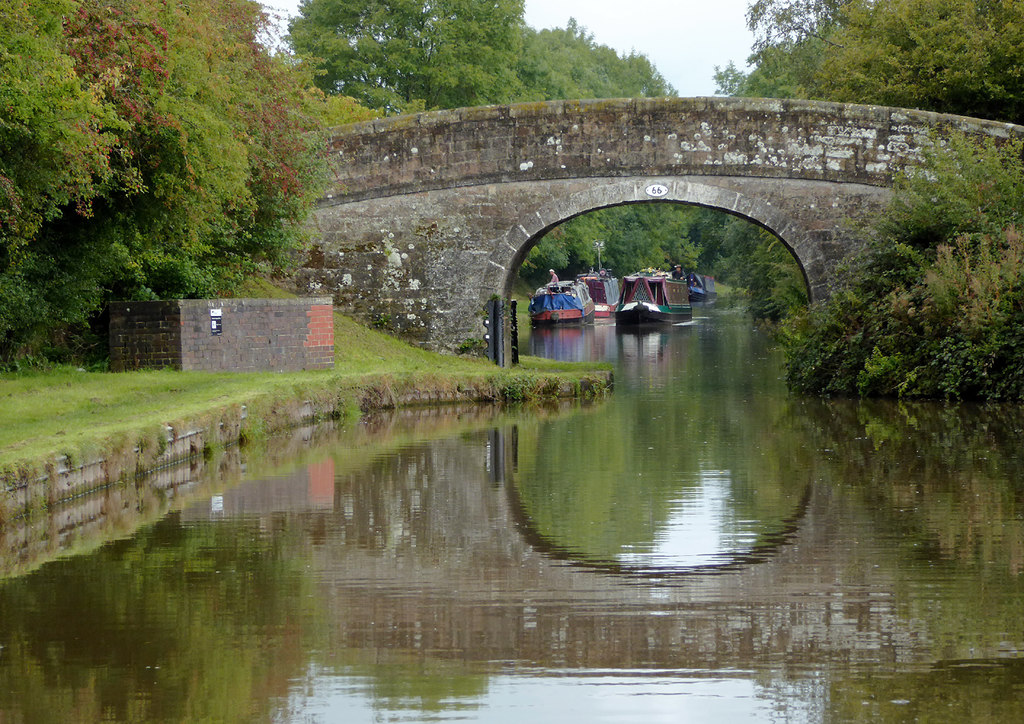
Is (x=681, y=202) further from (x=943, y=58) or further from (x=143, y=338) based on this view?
(x=143, y=338)

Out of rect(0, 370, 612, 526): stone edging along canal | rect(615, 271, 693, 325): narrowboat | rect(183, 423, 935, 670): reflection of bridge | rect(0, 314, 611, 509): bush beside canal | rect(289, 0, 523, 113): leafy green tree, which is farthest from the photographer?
rect(615, 271, 693, 325): narrowboat

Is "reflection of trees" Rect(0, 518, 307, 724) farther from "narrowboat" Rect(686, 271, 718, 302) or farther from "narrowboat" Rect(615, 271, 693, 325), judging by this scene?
"narrowboat" Rect(686, 271, 718, 302)

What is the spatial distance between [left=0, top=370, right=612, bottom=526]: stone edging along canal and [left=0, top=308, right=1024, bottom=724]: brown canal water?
0.92 feet

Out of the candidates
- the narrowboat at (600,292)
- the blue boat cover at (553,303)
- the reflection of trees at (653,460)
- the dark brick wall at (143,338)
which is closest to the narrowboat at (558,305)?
the blue boat cover at (553,303)

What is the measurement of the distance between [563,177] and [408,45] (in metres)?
20.1

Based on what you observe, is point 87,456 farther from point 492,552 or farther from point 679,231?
point 679,231

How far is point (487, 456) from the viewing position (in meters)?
12.9

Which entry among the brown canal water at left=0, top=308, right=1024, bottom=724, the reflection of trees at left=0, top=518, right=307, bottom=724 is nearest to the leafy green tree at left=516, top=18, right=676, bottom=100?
the brown canal water at left=0, top=308, right=1024, bottom=724

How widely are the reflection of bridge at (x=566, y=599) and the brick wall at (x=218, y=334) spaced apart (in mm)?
7289

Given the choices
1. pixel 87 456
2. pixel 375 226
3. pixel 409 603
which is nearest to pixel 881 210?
pixel 375 226

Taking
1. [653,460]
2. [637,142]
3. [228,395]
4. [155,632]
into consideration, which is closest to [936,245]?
[637,142]

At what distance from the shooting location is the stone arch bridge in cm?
2130

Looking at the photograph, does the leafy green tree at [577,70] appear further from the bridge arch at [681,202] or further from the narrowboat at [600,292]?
the bridge arch at [681,202]

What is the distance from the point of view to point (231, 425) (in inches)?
512
